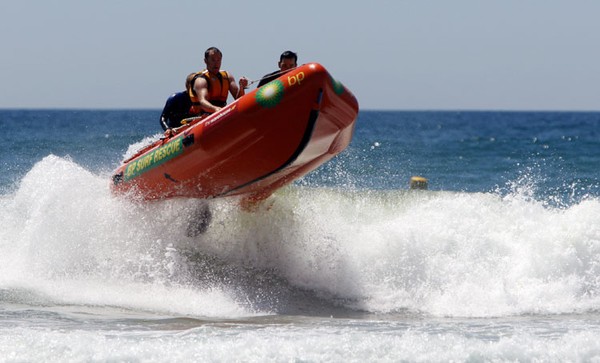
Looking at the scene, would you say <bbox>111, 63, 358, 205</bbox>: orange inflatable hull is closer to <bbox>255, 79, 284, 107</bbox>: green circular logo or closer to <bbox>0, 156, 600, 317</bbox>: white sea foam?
<bbox>255, 79, 284, 107</bbox>: green circular logo

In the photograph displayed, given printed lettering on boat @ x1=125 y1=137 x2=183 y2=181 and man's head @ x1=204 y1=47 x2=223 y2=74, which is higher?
man's head @ x1=204 y1=47 x2=223 y2=74

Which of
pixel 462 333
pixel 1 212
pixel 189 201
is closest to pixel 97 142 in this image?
pixel 1 212

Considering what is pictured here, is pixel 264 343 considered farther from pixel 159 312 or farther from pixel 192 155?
pixel 192 155

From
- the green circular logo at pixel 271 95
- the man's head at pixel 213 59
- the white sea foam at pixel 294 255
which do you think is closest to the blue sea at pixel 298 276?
the white sea foam at pixel 294 255

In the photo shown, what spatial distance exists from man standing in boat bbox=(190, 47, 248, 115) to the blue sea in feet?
2.76

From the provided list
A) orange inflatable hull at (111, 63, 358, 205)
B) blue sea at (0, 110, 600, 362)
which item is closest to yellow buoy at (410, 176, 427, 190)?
blue sea at (0, 110, 600, 362)

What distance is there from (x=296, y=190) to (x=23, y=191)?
8.30 feet

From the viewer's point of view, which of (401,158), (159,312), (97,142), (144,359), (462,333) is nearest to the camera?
(144,359)

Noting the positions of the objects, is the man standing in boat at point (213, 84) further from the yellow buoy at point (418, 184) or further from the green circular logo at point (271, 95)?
the yellow buoy at point (418, 184)

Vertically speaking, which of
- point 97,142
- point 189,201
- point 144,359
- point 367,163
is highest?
point 97,142

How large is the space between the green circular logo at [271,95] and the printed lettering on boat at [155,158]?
80 centimetres

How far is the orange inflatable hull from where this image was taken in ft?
22.6

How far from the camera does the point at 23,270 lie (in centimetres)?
818

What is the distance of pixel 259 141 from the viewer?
7.05 metres
